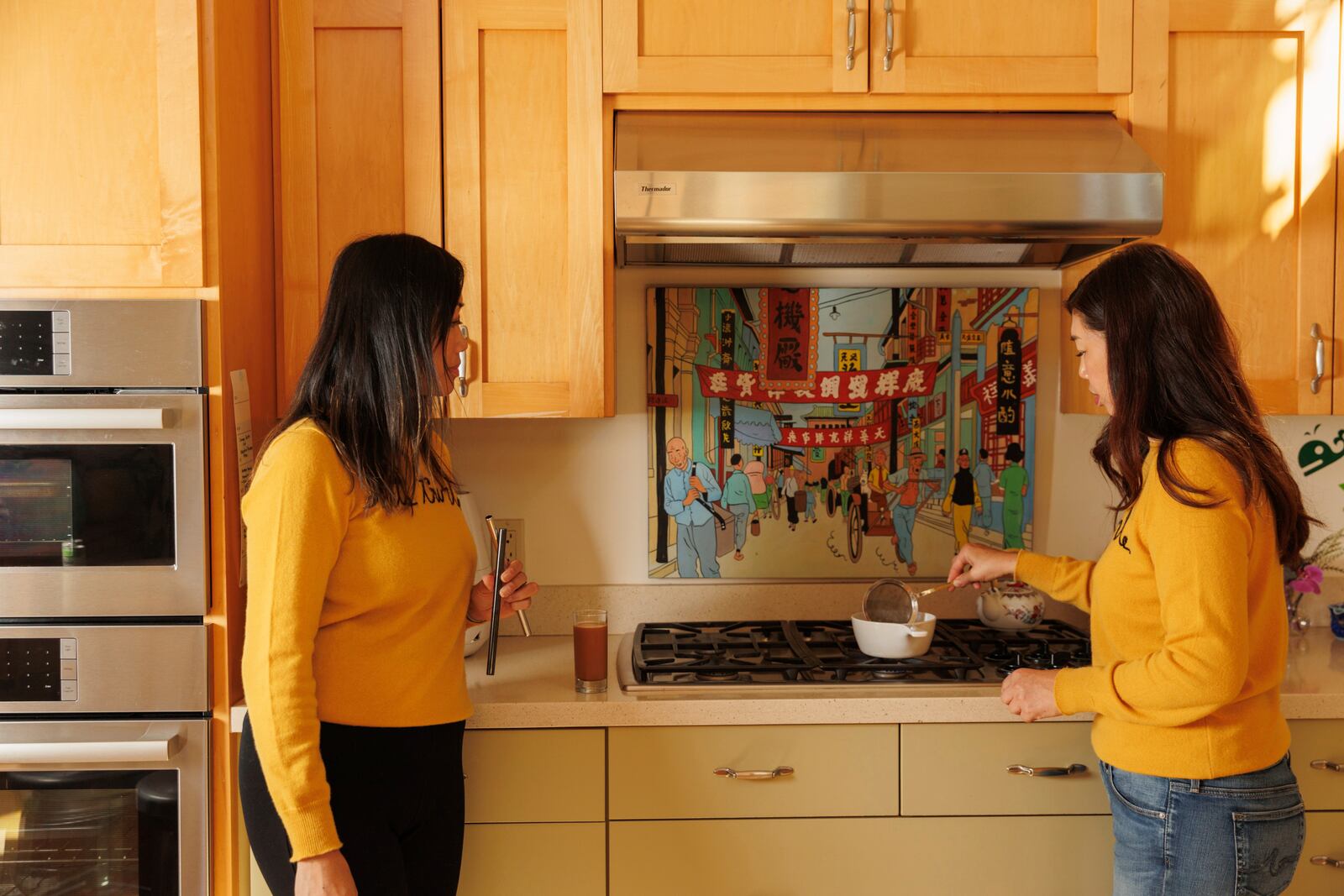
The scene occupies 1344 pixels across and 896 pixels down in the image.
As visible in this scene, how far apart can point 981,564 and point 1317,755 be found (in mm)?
676

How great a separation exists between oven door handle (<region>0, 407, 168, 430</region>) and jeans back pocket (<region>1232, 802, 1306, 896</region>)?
1741 mm

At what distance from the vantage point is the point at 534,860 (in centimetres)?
185

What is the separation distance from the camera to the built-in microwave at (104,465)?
5.48 ft

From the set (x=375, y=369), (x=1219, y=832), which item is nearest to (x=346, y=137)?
(x=375, y=369)

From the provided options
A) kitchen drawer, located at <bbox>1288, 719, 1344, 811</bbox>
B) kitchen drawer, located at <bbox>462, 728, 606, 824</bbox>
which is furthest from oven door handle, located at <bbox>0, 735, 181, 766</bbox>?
kitchen drawer, located at <bbox>1288, 719, 1344, 811</bbox>

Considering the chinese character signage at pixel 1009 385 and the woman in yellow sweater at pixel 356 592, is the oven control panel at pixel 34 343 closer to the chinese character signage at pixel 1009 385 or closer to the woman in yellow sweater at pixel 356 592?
the woman in yellow sweater at pixel 356 592

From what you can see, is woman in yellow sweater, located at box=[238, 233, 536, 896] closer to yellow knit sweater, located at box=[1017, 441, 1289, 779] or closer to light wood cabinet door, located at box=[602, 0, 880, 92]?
light wood cabinet door, located at box=[602, 0, 880, 92]

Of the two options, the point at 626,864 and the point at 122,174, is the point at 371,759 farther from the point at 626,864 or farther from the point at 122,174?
the point at 122,174

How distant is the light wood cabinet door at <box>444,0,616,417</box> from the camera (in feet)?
6.53

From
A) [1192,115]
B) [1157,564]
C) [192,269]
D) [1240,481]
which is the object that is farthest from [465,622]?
[1192,115]

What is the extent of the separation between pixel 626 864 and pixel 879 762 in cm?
49

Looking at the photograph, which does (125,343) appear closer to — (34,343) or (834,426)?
(34,343)

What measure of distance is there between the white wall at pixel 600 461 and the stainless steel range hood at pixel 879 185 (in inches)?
16.2

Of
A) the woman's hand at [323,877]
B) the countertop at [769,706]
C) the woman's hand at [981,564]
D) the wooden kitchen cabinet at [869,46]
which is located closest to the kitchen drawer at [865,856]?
the countertop at [769,706]
